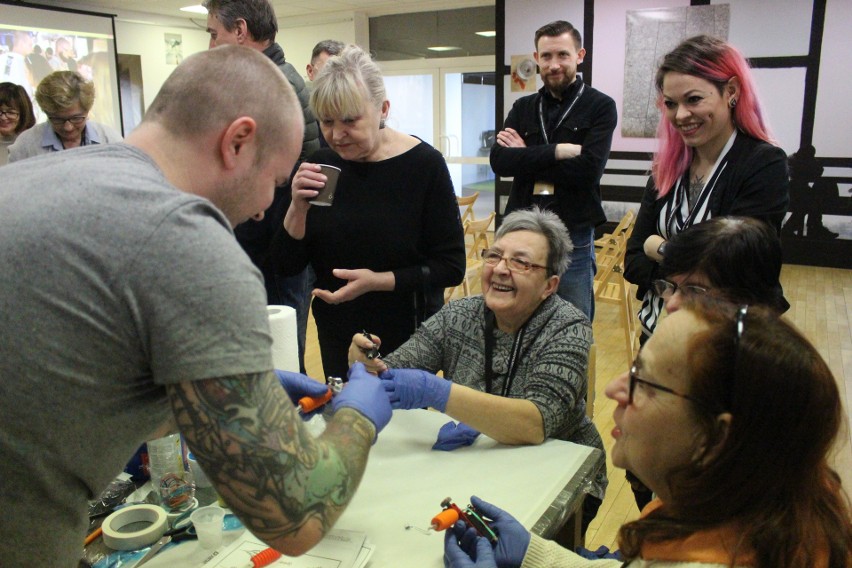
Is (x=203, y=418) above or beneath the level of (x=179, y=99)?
beneath

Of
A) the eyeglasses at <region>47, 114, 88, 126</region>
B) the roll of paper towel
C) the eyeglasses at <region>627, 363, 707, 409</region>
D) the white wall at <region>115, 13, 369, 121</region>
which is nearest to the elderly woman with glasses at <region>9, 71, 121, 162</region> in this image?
the eyeglasses at <region>47, 114, 88, 126</region>

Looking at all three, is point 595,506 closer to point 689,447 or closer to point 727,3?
point 689,447

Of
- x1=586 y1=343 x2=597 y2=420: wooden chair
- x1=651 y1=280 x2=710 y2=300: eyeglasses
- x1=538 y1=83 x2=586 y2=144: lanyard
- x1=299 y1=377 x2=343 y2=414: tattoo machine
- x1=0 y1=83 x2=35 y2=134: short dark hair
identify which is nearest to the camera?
x1=299 y1=377 x2=343 y2=414: tattoo machine

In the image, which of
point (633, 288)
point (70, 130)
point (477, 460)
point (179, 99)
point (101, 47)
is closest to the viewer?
point (179, 99)

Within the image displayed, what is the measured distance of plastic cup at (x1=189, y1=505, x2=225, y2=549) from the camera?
1.14m

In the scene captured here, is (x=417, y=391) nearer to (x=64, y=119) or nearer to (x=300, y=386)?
(x=300, y=386)

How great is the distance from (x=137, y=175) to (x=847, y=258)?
297 inches

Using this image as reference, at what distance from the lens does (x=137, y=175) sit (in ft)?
2.59

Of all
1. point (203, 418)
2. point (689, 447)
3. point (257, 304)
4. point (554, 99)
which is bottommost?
point (689, 447)

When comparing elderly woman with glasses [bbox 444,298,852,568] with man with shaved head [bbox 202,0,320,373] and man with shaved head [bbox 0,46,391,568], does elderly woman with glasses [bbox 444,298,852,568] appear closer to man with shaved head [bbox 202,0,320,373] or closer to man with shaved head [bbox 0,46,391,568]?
man with shaved head [bbox 0,46,391,568]

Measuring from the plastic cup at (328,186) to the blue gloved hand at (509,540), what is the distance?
112cm

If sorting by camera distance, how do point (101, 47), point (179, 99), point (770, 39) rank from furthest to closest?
point (101, 47) → point (770, 39) → point (179, 99)

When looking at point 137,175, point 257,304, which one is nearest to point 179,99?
point 137,175

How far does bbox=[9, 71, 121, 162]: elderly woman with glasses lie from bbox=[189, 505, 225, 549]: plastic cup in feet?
7.23
